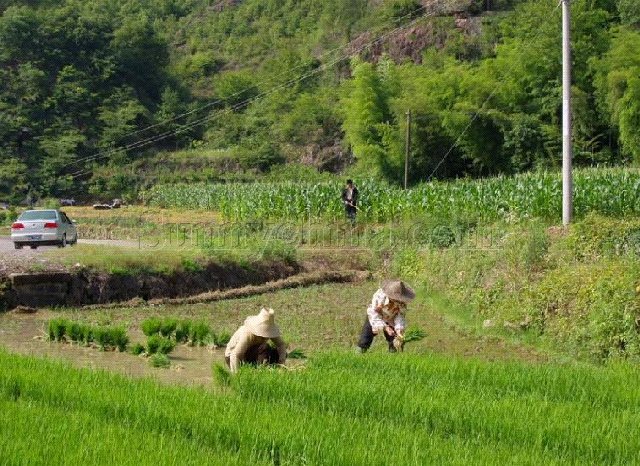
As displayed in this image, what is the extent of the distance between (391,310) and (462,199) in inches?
665

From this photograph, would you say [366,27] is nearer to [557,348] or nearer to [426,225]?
[426,225]

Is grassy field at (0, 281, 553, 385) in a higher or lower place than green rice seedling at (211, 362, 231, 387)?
lower

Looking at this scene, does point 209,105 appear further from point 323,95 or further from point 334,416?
point 334,416

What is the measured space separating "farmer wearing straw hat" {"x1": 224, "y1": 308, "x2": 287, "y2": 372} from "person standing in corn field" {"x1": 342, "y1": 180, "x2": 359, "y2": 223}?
17.2m

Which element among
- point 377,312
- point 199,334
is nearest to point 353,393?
point 377,312

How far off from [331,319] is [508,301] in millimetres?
3363

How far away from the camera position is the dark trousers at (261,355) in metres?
9.52

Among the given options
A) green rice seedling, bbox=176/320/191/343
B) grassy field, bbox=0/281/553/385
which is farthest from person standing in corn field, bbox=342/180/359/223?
green rice seedling, bbox=176/320/191/343

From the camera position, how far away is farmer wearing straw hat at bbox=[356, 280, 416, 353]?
10000mm

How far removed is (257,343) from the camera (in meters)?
9.46

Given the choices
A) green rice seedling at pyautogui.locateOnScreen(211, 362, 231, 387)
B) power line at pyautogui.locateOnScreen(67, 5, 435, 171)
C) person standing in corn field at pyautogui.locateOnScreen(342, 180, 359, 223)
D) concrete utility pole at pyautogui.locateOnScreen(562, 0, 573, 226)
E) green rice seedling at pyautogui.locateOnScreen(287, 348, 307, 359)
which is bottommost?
green rice seedling at pyautogui.locateOnScreen(287, 348, 307, 359)

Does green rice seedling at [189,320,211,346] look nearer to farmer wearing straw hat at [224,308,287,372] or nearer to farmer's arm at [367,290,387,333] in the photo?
farmer wearing straw hat at [224,308,287,372]

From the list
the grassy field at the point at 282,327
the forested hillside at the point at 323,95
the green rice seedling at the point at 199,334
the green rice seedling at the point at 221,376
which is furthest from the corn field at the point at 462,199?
the green rice seedling at the point at 221,376

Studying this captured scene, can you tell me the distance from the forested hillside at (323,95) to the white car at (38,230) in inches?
636
